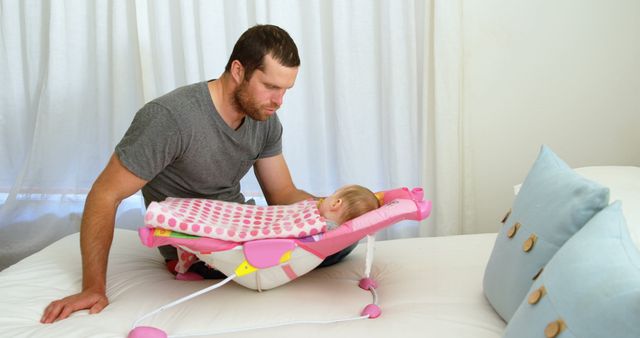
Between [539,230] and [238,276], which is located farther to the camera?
[238,276]

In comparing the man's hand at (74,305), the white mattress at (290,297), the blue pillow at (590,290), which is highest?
the blue pillow at (590,290)

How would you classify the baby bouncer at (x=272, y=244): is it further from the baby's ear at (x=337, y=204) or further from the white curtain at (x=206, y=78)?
the white curtain at (x=206, y=78)

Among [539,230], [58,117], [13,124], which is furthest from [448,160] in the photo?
[13,124]

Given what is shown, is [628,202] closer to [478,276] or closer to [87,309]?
[478,276]

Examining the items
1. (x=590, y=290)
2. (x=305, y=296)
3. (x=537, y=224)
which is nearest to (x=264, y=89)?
(x=305, y=296)

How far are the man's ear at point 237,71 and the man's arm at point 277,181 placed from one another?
36cm

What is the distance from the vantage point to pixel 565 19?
2.47 m

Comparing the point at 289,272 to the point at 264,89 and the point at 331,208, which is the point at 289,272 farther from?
the point at 264,89

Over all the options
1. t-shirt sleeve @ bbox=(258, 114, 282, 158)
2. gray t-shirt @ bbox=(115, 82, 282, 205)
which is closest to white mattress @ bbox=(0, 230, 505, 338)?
gray t-shirt @ bbox=(115, 82, 282, 205)

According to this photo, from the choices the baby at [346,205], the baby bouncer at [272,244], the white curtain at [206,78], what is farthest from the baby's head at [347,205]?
the white curtain at [206,78]

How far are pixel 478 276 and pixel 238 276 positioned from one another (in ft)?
2.09

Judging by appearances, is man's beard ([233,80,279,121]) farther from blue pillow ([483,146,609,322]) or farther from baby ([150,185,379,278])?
blue pillow ([483,146,609,322])

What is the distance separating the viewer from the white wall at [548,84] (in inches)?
96.9

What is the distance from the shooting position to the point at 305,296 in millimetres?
1689
